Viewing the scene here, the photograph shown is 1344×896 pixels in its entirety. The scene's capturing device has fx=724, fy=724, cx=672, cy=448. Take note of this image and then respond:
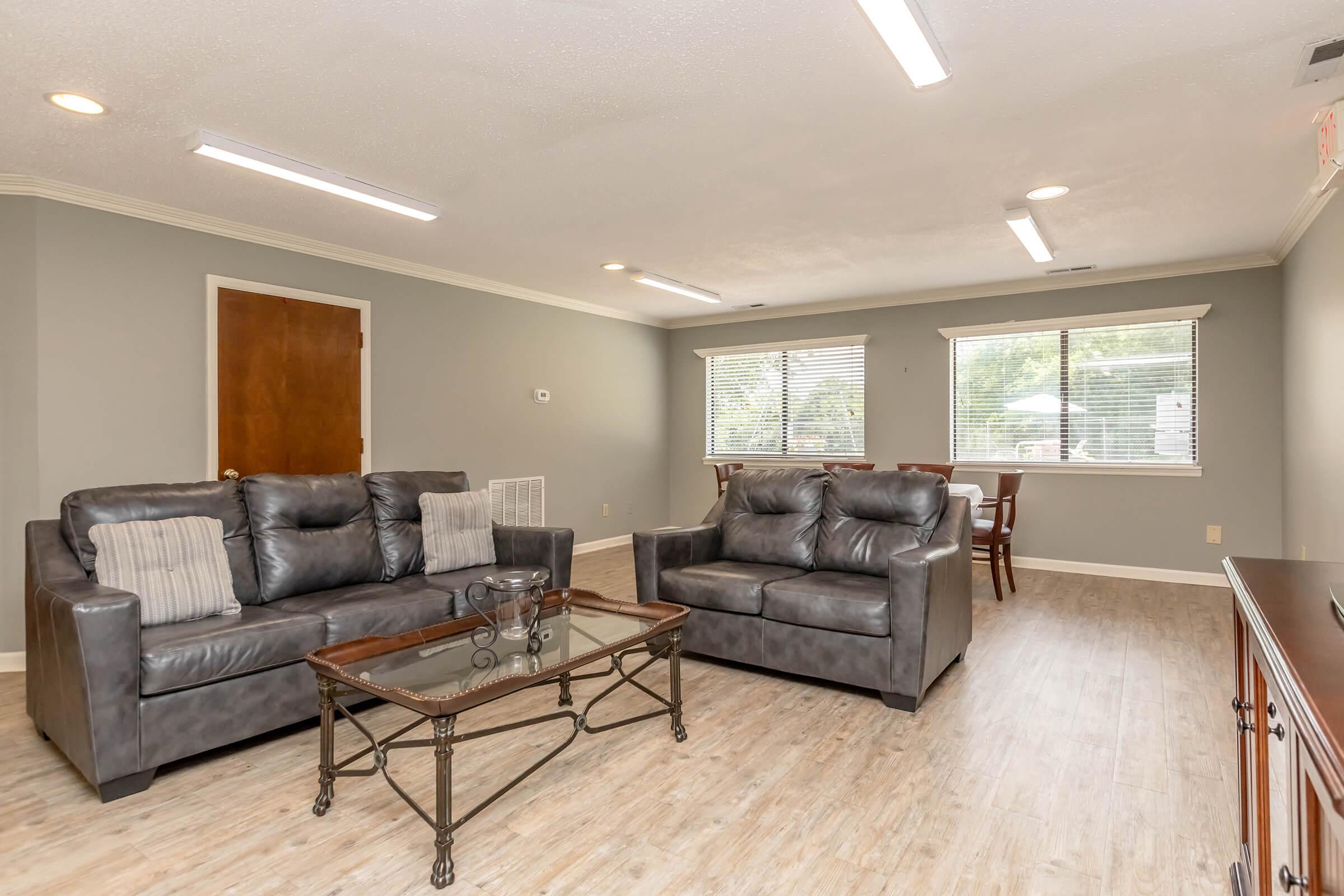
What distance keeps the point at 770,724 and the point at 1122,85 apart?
2776 millimetres

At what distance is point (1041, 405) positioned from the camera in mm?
6207

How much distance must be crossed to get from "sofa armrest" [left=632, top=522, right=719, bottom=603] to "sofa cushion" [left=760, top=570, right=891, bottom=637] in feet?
1.94

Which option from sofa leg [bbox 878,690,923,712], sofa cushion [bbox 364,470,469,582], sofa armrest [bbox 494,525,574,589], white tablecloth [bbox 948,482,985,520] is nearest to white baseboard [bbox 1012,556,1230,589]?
white tablecloth [bbox 948,482,985,520]

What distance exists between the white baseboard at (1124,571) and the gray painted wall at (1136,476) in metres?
0.05

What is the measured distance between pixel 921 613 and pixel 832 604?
1.24 feet

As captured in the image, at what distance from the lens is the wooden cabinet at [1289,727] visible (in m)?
0.84

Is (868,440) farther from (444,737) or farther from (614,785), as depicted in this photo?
(444,737)

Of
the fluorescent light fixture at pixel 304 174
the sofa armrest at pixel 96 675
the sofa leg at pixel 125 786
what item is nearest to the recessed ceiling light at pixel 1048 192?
the fluorescent light fixture at pixel 304 174

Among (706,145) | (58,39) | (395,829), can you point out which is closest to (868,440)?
(706,145)

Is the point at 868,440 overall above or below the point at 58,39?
below

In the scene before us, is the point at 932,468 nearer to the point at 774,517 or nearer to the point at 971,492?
the point at 971,492

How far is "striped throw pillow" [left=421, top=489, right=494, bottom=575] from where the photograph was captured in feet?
11.9

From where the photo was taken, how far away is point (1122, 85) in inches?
106

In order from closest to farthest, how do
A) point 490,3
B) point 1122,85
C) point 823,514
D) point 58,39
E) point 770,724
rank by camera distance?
point 490,3 < point 58,39 < point 1122,85 < point 770,724 < point 823,514
